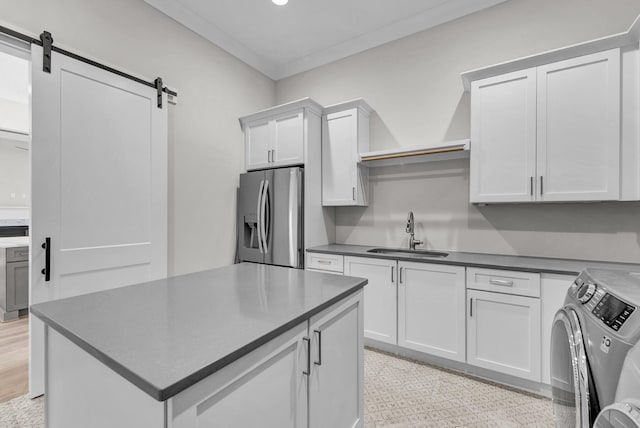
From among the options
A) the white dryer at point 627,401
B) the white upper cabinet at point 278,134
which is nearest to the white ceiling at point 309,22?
the white upper cabinet at point 278,134

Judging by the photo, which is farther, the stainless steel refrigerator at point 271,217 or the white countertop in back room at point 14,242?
the white countertop in back room at point 14,242

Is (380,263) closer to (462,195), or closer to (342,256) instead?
(342,256)

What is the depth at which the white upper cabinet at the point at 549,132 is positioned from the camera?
1986 mm

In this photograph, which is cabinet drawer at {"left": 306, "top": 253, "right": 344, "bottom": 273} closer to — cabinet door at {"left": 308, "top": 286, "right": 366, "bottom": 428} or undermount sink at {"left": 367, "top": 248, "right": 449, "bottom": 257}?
undermount sink at {"left": 367, "top": 248, "right": 449, "bottom": 257}

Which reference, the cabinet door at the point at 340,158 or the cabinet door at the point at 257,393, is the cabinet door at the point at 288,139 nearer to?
the cabinet door at the point at 340,158

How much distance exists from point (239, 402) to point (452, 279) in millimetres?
1925

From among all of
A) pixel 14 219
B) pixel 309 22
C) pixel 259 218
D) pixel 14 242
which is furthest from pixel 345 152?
pixel 14 219

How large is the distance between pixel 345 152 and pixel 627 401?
2.70 m

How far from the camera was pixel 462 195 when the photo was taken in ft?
9.11

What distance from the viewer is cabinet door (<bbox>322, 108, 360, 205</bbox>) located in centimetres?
308

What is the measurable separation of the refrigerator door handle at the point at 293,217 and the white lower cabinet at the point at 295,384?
158 centimetres

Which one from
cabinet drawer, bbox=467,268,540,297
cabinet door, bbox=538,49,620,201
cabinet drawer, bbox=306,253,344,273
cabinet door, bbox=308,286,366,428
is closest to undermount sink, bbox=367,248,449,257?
cabinet drawer, bbox=306,253,344,273

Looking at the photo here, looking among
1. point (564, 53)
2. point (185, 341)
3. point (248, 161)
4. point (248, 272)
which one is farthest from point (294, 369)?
point (248, 161)

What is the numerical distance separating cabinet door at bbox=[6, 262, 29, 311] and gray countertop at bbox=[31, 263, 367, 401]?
336cm
